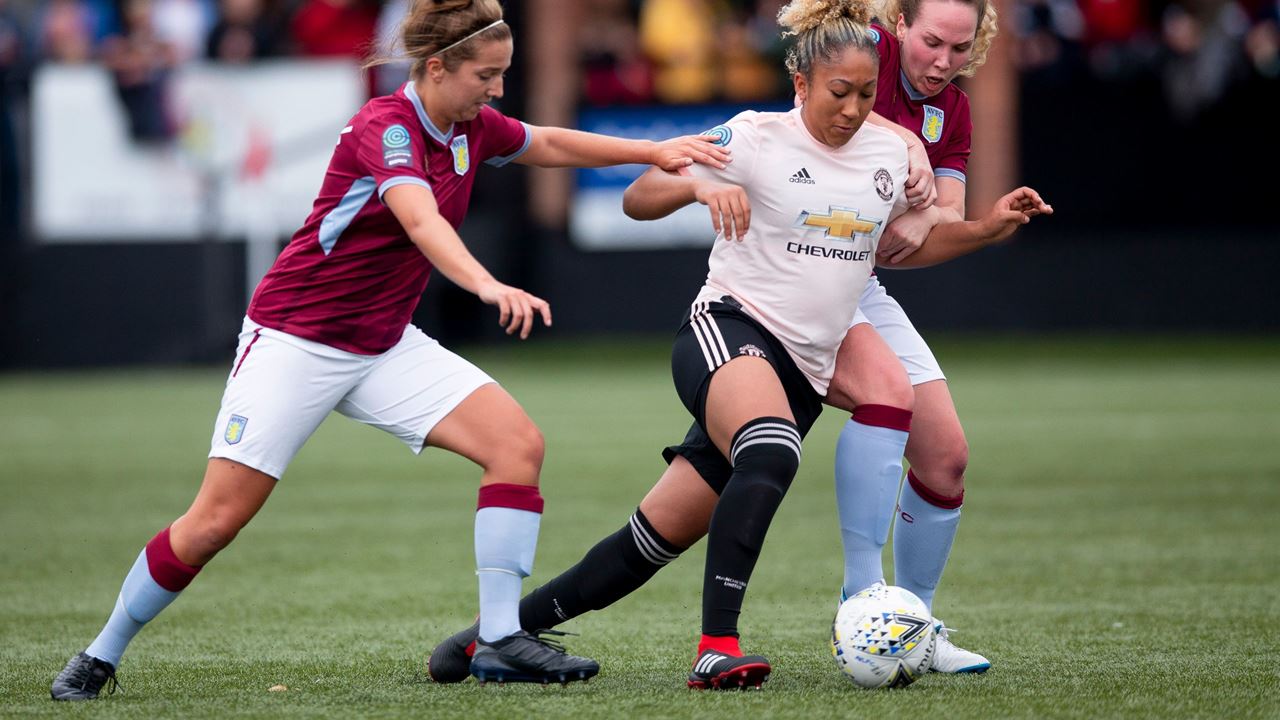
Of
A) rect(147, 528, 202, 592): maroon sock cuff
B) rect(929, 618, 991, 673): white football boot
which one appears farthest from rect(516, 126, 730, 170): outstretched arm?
rect(929, 618, 991, 673): white football boot

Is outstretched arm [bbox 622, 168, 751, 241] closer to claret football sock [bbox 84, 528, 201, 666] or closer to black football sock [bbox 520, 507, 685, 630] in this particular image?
black football sock [bbox 520, 507, 685, 630]

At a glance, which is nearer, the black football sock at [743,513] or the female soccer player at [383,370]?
the black football sock at [743,513]

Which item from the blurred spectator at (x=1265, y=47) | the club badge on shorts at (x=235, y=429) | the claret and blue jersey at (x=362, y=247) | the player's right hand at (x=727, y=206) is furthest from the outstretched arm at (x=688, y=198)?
the blurred spectator at (x=1265, y=47)

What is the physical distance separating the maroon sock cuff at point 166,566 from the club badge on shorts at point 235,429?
32cm

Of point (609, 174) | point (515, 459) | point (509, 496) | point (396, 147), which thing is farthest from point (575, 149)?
point (609, 174)

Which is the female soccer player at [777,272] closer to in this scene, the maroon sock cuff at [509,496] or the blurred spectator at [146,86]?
the maroon sock cuff at [509,496]

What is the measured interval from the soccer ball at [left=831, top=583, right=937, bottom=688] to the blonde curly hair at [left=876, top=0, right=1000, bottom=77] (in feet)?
5.24

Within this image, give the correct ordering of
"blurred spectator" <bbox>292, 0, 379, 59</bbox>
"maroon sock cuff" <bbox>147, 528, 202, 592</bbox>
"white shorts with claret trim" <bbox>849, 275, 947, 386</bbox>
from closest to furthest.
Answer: "maroon sock cuff" <bbox>147, 528, 202, 592</bbox>, "white shorts with claret trim" <bbox>849, 275, 947, 386</bbox>, "blurred spectator" <bbox>292, 0, 379, 59</bbox>

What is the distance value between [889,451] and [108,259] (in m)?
14.1

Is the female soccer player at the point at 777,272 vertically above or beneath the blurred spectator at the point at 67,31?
beneath

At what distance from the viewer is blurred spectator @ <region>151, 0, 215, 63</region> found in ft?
60.0

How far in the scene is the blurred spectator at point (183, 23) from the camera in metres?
18.3

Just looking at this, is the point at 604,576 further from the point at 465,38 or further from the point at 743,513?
the point at 465,38

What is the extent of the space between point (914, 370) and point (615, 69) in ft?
46.2
